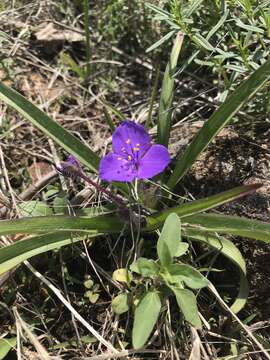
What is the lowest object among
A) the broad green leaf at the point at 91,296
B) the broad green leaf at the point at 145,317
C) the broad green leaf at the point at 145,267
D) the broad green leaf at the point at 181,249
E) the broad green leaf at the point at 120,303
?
the broad green leaf at the point at 91,296

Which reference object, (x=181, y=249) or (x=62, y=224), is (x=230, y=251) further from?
(x=62, y=224)

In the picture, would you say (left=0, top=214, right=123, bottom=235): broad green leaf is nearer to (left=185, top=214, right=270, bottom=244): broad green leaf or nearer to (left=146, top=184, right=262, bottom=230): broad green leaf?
(left=146, top=184, right=262, bottom=230): broad green leaf

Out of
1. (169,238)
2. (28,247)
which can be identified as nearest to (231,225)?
(169,238)

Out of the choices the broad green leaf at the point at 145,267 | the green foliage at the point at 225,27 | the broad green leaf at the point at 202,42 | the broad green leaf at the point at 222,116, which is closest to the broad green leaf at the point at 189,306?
the broad green leaf at the point at 145,267

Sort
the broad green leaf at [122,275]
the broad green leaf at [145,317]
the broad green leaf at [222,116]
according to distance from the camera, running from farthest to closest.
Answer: the broad green leaf at [122,275] → the broad green leaf at [222,116] → the broad green leaf at [145,317]

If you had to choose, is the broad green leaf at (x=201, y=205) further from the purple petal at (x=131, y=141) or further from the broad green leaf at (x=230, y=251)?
the purple petal at (x=131, y=141)

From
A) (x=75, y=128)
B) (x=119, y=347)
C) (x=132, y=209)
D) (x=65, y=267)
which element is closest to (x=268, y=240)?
(x=132, y=209)

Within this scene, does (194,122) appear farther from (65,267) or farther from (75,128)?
(65,267)
